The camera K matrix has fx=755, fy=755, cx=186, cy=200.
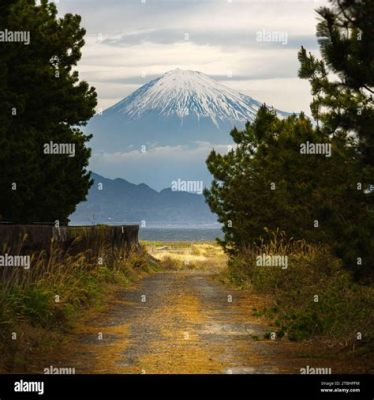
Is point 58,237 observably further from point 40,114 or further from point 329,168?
point 40,114

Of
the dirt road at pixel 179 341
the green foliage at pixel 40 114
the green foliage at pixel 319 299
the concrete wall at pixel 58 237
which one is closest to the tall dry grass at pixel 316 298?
the green foliage at pixel 319 299

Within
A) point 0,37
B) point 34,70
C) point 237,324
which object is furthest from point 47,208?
point 237,324

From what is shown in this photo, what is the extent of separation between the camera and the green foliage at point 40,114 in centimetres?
2147

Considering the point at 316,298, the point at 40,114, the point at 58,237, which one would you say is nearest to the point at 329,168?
the point at 316,298

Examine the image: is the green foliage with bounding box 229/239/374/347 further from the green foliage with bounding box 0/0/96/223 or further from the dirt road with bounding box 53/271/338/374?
the green foliage with bounding box 0/0/96/223

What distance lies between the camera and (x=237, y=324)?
45.7 ft

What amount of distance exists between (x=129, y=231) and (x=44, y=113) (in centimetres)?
883

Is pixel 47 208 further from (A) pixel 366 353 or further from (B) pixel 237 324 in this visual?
(A) pixel 366 353

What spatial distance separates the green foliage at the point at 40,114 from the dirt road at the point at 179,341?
19.0 ft

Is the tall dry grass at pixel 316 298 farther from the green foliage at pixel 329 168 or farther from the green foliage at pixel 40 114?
the green foliage at pixel 40 114

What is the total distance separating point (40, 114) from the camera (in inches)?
973

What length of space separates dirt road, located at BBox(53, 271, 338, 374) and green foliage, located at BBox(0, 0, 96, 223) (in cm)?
578

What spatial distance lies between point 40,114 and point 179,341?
14729mm

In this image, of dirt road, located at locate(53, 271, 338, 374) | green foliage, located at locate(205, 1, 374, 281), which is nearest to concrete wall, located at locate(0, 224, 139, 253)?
dirt road, located at locate(53, 271, 338, 374)
